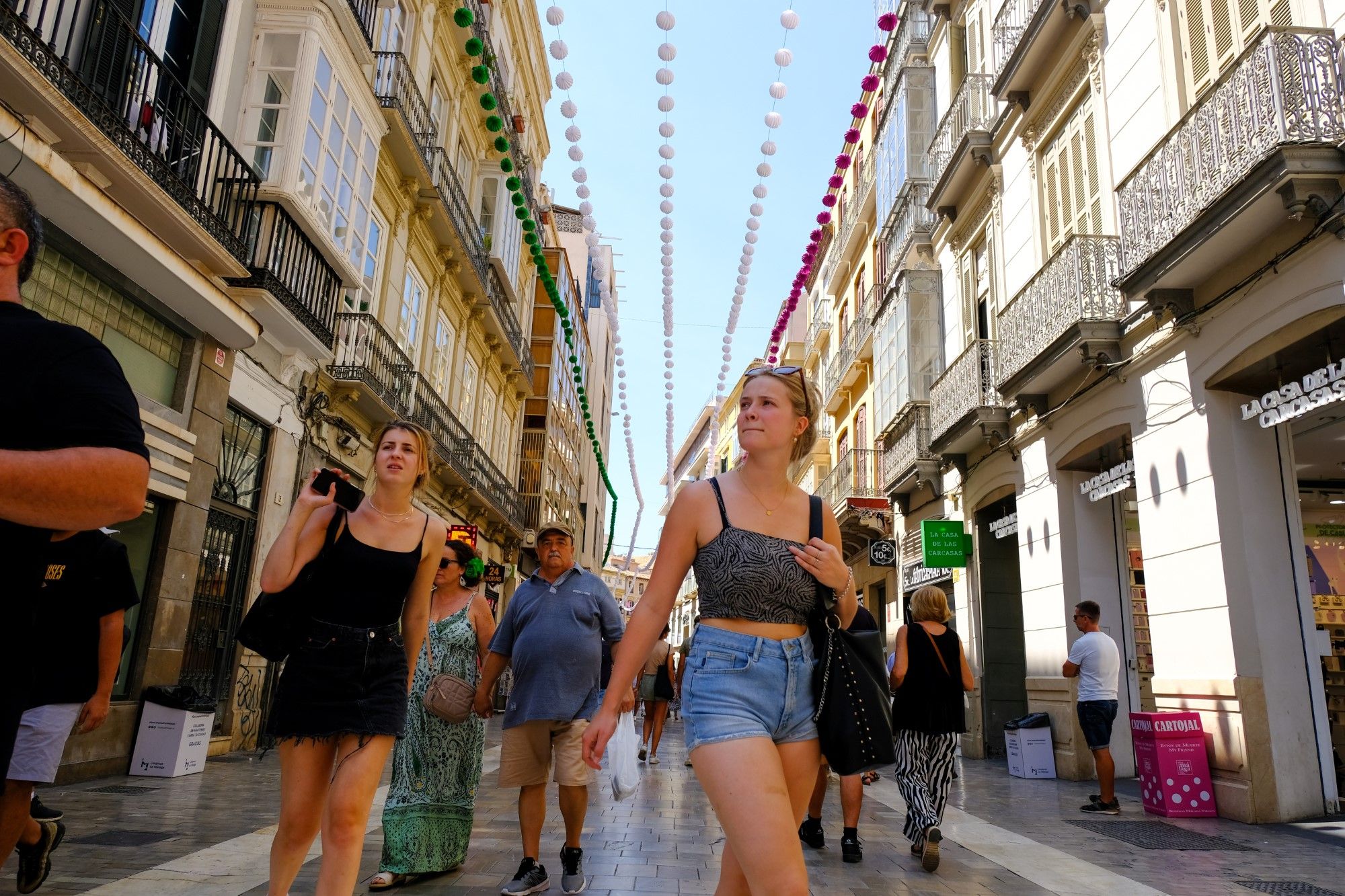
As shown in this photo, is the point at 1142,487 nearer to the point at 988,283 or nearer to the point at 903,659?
the point at 903,659

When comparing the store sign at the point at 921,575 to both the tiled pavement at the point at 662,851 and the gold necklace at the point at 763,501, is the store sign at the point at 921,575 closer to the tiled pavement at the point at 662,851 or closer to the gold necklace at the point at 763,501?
the tiled pavement at the point at 662,851

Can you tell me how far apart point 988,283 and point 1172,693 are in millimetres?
7722

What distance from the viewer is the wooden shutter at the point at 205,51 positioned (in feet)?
34.1

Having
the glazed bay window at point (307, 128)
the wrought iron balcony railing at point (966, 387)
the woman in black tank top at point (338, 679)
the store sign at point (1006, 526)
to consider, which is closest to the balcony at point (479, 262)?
the glazed bay window at point (307, 128)

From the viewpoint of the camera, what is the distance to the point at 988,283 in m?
14.9

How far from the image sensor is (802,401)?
2.91 m

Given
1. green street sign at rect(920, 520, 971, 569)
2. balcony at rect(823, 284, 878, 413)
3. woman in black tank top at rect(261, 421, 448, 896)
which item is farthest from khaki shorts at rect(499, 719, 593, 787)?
balcony at rect(823, 284, 878, 413)

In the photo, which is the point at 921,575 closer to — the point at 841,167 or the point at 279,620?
the point at 841,167

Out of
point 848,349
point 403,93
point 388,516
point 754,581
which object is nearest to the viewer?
point 754,581

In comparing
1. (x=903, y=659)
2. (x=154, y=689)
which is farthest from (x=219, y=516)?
(x=903, y=659)

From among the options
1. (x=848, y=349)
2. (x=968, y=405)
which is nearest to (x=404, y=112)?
(x=968, y=405)

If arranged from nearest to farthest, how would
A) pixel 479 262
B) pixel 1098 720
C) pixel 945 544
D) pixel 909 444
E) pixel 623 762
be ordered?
pixel 623 762
pixel 1098 720
pixel 945 544
pixel 909 444
pixel 479 262

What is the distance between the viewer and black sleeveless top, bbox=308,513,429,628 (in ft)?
10.8

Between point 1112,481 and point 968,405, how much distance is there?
3900 millimetres
